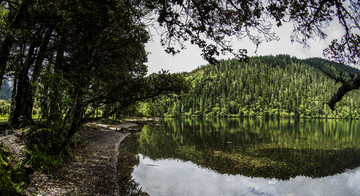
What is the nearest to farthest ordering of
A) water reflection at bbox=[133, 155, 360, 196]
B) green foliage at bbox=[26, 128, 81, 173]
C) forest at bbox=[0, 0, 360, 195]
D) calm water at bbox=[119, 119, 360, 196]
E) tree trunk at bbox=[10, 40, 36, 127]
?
forest at bbox=[0, 0, 360, 195] → green foliage at bbox=[26, 128, 81, 173] → water reflection at bbox=[133, 155, 360, 196] → calm water at bbox=[119, 119, 360, 196] → tree trunk at bbox=[10, 40, 36, 127]

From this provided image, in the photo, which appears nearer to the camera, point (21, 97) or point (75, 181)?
point (75, 181)

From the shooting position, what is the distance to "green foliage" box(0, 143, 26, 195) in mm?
5113

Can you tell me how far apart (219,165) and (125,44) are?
12.4m

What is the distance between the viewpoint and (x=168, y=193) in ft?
34.7

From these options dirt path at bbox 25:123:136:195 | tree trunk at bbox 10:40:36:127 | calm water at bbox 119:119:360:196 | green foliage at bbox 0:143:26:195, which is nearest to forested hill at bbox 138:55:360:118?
calm water at bbox 119:119:360:196

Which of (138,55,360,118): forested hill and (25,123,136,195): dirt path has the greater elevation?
Answer: (138,55,360,118): forested hill

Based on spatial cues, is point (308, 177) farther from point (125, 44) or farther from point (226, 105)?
point (226, 105)

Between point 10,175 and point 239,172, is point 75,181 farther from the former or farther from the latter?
point 239,172

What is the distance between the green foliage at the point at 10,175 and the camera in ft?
16.8

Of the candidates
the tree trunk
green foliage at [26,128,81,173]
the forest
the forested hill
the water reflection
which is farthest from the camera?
the forested hill

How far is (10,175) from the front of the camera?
19.4ft

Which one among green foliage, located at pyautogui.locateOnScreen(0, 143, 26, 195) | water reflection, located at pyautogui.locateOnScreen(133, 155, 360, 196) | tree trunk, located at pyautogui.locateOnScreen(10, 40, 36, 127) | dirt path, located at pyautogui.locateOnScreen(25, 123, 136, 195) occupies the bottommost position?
water reflection, located at pyautogui.locateOnScreen(133, 155, 360, 196)

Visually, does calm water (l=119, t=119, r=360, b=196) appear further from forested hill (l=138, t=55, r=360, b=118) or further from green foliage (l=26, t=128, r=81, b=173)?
forested hill (l=138, t=55, r=360, b=118)

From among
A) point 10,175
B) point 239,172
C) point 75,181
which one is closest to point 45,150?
point 75,181
